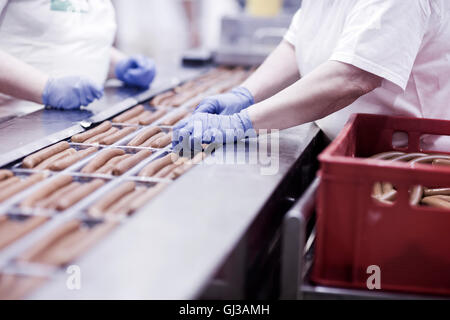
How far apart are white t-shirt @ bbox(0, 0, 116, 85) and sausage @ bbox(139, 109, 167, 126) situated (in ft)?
1.56

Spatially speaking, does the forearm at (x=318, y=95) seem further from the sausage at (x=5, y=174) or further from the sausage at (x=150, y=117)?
the sausage at (x=5, y=174)

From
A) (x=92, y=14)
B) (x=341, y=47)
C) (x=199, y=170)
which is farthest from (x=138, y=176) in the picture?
(x=92, y=14)

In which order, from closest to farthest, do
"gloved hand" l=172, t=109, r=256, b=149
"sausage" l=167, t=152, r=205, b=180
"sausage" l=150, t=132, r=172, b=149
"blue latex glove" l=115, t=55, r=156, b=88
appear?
"sausage" l=167, t=152, r=205, b=180 → "gloved hand" l=172, t=109, r=256, b=149 → "sausage" l=150, t=132, r=172, b=149 → "blue latex glove" l=115, t=55, r=156, b=88

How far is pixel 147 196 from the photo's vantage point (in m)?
1.32

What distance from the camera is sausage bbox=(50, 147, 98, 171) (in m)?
1.55

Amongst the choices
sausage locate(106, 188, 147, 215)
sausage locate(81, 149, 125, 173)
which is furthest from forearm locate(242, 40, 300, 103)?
sausage locate(106, 188, 147, 215)

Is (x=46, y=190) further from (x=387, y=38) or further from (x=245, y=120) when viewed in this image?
(x=387, y=38)

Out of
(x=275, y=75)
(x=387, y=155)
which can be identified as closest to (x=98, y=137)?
(x=275, y=75)

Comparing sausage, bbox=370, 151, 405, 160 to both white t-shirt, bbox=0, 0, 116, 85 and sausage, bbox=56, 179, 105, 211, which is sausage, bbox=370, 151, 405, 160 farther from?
white t-shirt, bbox=0, 0, 116, 85

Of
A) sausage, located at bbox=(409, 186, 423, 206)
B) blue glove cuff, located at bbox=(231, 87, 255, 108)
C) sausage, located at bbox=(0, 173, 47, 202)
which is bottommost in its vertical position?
sausage, located at bbox=(409, 186, 423, 206)

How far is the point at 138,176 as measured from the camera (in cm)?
153

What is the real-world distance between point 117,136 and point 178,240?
93 centimetres
